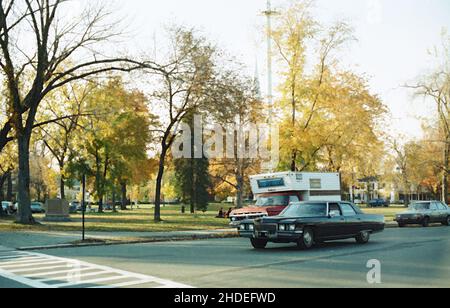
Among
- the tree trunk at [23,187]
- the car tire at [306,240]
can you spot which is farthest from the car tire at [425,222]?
the tree trunk at [23,187]

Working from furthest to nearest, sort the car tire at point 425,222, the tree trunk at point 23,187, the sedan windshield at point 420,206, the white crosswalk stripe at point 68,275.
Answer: the sedan windshield at point 420,206
the car tire at point 425,222
the tree trunk at point 23,187
the white crosswalk stripe at point 68,275

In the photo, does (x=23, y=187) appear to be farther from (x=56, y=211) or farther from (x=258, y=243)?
(x=258, y=243)

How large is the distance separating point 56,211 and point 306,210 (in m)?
27.8

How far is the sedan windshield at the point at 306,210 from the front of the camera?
711 inches

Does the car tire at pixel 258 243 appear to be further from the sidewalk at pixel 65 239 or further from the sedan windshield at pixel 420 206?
the sedan windshield at pixel 420 206

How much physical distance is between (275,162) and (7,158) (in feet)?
96.3

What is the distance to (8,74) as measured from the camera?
3125cm

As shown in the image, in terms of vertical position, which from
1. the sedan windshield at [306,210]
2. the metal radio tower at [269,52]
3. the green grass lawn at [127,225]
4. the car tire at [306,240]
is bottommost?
the green grass lawn at [127,225]

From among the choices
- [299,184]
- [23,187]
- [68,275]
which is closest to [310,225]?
[68,275]

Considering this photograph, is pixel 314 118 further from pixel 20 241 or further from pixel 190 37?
pixel 20 241

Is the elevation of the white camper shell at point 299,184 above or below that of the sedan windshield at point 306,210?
above

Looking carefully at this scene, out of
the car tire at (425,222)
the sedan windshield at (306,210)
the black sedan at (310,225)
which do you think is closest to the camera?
the black sedan at (310,225)

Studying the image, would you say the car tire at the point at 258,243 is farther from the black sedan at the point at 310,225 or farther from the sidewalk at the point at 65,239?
the sidewalk at the point at 65,239

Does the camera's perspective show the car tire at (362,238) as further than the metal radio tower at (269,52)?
No
